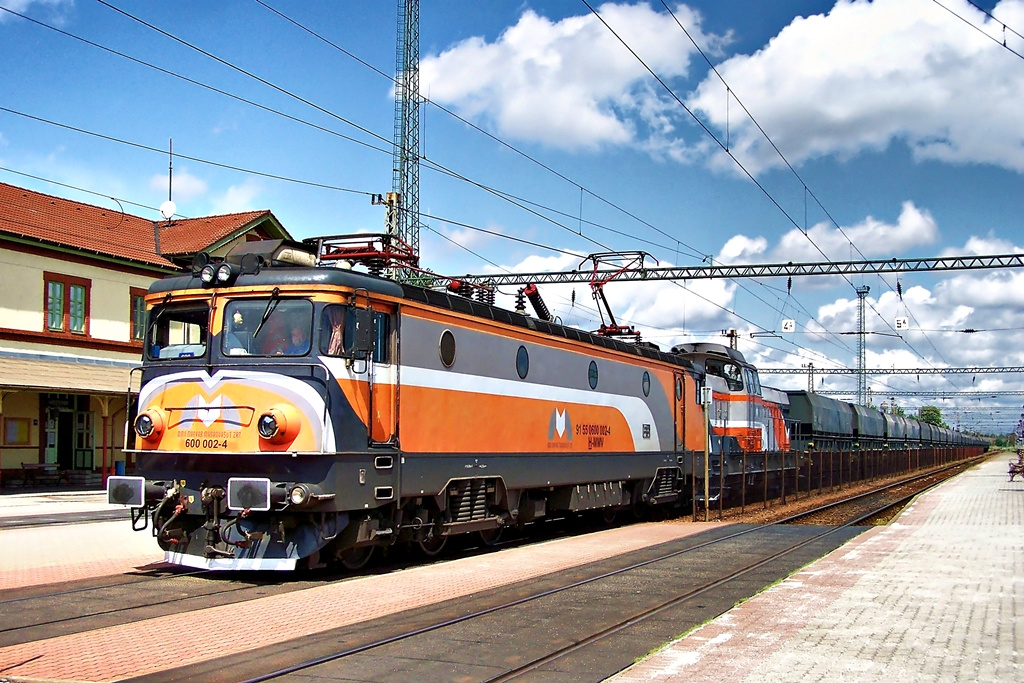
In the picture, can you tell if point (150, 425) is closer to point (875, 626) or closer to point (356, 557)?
point (356, 557)

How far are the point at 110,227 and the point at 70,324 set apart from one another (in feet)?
15.2

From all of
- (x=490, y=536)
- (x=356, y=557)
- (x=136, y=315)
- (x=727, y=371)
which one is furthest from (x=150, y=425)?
(x=136, y=315)

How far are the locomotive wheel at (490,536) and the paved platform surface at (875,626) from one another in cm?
494

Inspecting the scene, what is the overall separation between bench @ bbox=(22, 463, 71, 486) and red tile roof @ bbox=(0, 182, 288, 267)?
634 centimetres

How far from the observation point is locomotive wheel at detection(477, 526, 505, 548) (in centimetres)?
1504

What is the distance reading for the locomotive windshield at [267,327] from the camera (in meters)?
11.2

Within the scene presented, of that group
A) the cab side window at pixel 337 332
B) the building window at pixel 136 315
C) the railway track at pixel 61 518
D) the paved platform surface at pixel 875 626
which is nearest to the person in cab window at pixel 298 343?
the cab side window at pixel 337 332

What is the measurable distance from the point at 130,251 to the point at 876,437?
45.0 m

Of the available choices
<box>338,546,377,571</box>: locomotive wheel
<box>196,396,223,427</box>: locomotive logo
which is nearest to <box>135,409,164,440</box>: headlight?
<box>196,396,223,427</box>: locomotive logo

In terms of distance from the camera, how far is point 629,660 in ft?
24.9

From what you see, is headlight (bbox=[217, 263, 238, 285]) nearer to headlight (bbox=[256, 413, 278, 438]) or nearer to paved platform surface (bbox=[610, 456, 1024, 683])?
headlight (bbox=[256, 413, 278, 438])

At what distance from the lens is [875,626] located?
8.71 meters

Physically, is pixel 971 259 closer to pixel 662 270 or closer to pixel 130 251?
pixel 662 270

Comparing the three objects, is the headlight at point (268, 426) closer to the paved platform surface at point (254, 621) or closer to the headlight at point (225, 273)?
the paved platform surface at point (254, 621)
